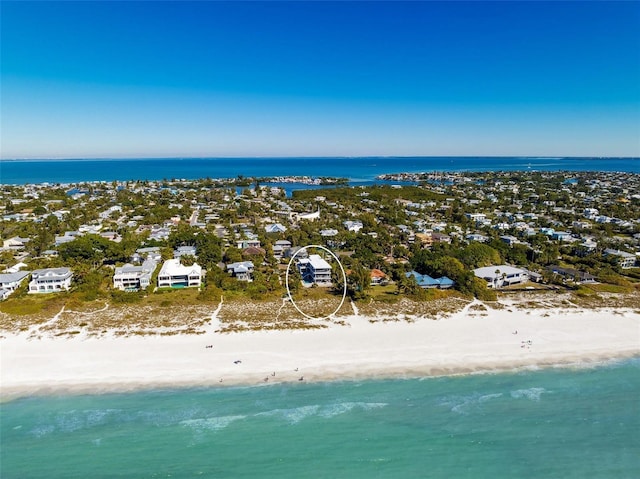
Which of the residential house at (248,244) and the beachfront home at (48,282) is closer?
the beachfront home at (48,282)

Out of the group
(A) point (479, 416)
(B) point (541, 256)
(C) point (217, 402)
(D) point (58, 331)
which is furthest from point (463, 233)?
(D) point (58, 331)

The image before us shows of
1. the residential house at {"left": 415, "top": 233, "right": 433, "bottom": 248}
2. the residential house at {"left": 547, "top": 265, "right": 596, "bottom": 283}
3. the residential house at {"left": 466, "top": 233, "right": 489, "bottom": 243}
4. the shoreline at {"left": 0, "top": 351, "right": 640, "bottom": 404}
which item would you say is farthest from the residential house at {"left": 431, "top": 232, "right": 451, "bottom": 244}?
the shoreline at {"left": 0, "top": 351, "right": 640, "bottom": 404}

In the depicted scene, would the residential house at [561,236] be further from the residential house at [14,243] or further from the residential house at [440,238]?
the residential house at [14,243]

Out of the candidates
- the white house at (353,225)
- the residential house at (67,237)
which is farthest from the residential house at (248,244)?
the residential house at (67,237)

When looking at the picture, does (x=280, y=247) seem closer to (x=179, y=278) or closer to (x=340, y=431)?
(x=179, y=278)

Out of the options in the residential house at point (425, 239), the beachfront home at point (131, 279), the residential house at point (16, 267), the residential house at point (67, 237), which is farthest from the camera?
the residential house at point (425, 239)

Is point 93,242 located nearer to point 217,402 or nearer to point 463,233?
point 217,402

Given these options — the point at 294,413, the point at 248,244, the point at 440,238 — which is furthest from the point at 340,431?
the point at 440,238
